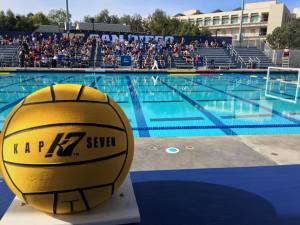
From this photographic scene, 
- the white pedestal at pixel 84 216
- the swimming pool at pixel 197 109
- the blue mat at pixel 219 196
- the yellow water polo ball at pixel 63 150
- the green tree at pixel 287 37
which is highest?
the green tree at pixel 287 37

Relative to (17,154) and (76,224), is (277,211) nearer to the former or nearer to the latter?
(76,224)

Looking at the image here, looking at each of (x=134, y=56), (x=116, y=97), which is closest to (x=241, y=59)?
(x=134, y=56)

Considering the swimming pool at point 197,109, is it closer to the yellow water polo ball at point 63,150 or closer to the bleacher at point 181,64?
the yellow water polo ball at point 63,150

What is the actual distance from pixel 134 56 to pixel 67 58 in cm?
495

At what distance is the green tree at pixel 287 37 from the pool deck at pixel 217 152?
45944 millimetres

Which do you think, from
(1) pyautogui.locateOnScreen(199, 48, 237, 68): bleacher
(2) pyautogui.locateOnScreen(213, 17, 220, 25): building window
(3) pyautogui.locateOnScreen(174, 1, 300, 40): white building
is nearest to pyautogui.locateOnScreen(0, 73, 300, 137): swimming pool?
(1) pyautogui.locateOnScreen(199, 48, 237, 68): bleacher

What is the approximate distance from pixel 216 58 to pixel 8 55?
16026 millimetres

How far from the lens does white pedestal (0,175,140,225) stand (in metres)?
1.41

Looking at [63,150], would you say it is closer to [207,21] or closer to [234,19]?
[234,19]

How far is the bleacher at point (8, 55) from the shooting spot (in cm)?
1959

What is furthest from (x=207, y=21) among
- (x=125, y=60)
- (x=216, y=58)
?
(x=125, y=60)

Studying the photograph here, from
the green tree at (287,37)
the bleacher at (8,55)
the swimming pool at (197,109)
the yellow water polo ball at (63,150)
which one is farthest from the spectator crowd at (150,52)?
the green tree at (287,37)

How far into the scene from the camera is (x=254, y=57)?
24.7 meters

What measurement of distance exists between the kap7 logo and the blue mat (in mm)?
678
